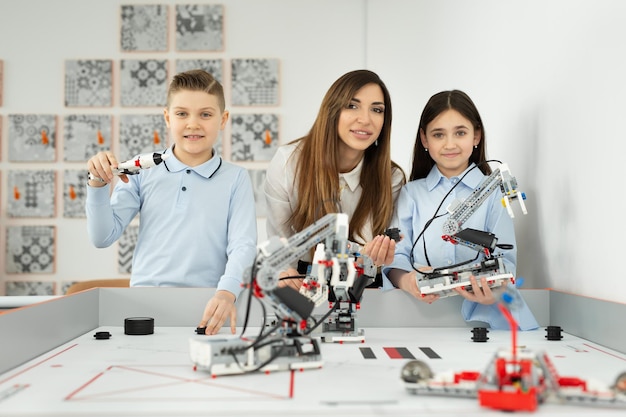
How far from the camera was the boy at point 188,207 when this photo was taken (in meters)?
2.01

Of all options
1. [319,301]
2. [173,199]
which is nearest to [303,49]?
[173,199]

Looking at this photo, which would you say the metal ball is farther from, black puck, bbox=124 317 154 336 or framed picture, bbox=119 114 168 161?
framed picture, bbox=119 114 168 161

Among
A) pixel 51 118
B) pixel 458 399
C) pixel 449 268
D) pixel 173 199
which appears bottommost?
pixel 458 399

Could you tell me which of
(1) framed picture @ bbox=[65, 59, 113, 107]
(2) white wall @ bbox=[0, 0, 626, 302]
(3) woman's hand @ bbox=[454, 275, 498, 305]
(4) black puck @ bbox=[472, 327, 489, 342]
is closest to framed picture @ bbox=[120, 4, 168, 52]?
(2) white wall @ bbox=[0, 0, 626, 302]

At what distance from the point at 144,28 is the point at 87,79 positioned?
50 centimetres

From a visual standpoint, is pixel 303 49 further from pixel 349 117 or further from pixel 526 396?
pixel 526 396

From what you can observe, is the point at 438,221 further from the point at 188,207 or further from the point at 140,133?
the point at 140,133

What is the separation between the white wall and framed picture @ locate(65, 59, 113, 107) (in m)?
0.06

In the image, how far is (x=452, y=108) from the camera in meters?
2.02

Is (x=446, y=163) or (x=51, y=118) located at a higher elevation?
(x=51, y=118)

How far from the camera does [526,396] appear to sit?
0.89 meters

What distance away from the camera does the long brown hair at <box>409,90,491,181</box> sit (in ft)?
6.64

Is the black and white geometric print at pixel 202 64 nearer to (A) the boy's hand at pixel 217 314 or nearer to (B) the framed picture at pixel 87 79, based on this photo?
(B) the framed picture at pixel 87 79

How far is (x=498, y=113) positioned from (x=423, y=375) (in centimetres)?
164
